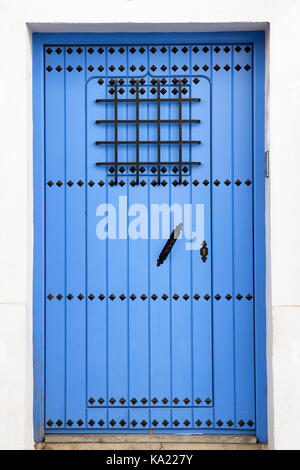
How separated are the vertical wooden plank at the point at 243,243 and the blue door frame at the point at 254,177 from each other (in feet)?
0.10

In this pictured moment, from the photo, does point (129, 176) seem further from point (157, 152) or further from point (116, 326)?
point (116, 326)

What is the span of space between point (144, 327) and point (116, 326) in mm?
149

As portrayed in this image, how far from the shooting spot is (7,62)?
2496 mm

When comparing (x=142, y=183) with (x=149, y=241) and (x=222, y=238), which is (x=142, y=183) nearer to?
(x=149, y=241)

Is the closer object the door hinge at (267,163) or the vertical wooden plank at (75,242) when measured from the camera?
the door hinge at (267,163)

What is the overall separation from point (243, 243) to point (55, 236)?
1.00 meters

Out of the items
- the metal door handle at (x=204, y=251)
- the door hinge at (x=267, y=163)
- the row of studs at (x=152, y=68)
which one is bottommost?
the metal door handle at (x=204, y=251)

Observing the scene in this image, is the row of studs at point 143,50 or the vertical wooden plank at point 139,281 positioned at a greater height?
the row of studs at point 143,50

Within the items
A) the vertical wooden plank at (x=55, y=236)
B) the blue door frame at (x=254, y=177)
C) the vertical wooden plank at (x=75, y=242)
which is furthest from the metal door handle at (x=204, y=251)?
the vertical wooden plank at (x=55, y=236)

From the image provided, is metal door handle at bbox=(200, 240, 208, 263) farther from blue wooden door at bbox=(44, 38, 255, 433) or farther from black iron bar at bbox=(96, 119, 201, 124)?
black iron bar at bbox=(96, 119, 201, 124)

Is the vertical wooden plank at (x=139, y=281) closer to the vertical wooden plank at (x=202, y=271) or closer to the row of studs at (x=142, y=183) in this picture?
the row of studs at (x=142, y=183)

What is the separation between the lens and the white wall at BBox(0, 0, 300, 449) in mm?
2469

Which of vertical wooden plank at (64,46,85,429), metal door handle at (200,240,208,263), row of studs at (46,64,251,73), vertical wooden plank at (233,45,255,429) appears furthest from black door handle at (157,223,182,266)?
row of studs at (46,64,251,73)

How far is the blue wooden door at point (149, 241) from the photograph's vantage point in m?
2.64
